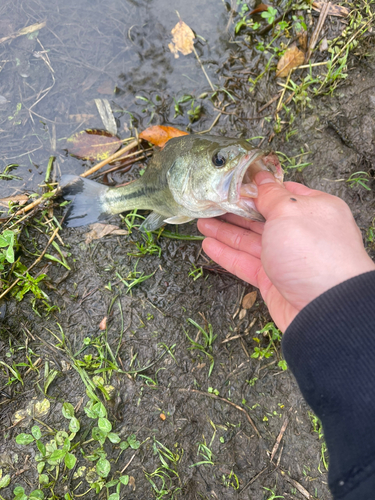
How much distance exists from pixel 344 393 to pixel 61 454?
2529 millimetres

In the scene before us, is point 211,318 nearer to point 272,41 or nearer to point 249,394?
point 249,394

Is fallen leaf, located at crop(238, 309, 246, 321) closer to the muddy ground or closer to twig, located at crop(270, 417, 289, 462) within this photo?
the muddy ground

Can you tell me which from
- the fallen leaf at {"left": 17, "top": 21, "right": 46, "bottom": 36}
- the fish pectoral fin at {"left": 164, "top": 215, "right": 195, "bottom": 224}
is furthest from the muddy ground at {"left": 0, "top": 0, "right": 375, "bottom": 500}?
the fallen leaf at {"left": 17, "top": 21, "right": 46, "bottom": 36}

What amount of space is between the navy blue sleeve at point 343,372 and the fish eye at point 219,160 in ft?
4.23

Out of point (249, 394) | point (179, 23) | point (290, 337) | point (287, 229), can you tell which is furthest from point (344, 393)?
point (179, 23)

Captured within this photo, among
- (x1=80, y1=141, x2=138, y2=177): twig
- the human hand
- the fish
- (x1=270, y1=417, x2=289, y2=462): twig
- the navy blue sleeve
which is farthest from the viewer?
(x1=80, y1=141, x2=138, y2=177): twig

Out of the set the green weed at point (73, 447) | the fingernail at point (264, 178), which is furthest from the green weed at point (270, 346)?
the fingernail at point (264, 178)

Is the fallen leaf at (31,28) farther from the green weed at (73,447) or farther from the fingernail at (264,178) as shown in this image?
the green weed at (73,447)

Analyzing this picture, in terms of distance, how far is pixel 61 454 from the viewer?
2.82 m

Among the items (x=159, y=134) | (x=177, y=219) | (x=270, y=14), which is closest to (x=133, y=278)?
(x=177, y=219)

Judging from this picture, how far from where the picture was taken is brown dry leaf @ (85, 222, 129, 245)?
3637mm

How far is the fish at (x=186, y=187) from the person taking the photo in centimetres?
246

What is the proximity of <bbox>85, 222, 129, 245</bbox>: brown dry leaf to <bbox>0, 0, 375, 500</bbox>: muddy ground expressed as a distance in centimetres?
7

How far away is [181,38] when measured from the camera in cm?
381
